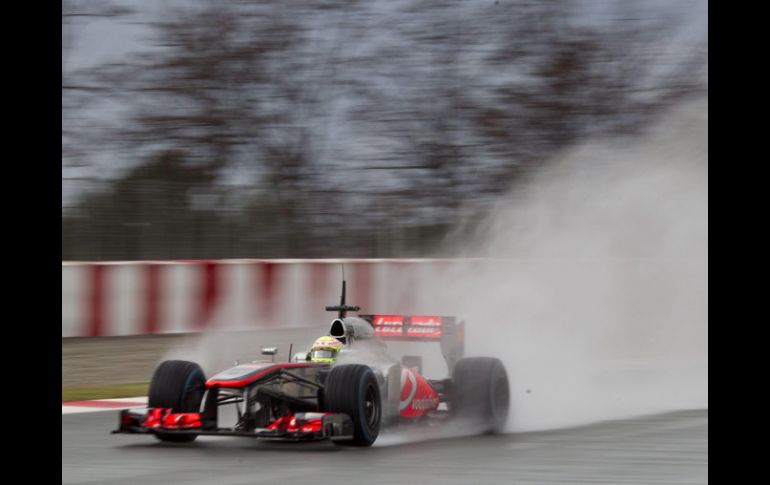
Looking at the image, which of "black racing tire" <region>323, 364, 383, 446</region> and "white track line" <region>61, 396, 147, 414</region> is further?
"white track line" <region>61, 396, 147, 414</region>

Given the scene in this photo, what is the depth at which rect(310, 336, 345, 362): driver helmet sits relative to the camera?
8696 mm

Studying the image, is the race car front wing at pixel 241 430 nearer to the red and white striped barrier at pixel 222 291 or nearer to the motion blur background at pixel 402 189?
the motion blur background at pixel 402 189

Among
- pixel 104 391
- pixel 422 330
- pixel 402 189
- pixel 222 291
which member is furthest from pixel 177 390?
pixel 402 189

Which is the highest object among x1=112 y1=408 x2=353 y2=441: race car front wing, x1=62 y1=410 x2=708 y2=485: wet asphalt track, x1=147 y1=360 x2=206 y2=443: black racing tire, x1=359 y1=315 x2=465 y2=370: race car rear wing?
x1=359 y1=315 x2=465 y2=370: race car rear wing

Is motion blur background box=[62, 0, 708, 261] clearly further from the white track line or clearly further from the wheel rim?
the wheel rim

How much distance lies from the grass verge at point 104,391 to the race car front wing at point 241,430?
3.41m

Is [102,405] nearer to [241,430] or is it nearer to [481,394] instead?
[241,430]

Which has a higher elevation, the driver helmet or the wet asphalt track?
the driver helmet

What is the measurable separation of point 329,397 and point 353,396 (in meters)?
0.18

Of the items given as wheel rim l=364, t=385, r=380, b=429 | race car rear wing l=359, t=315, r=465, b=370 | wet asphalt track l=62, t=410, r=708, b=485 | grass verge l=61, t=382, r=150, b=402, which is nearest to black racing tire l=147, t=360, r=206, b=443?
wet asphalt track l=62, t=410, r=708, b=485

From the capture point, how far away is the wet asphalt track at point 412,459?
6.73 m

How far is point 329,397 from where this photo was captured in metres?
7.88
